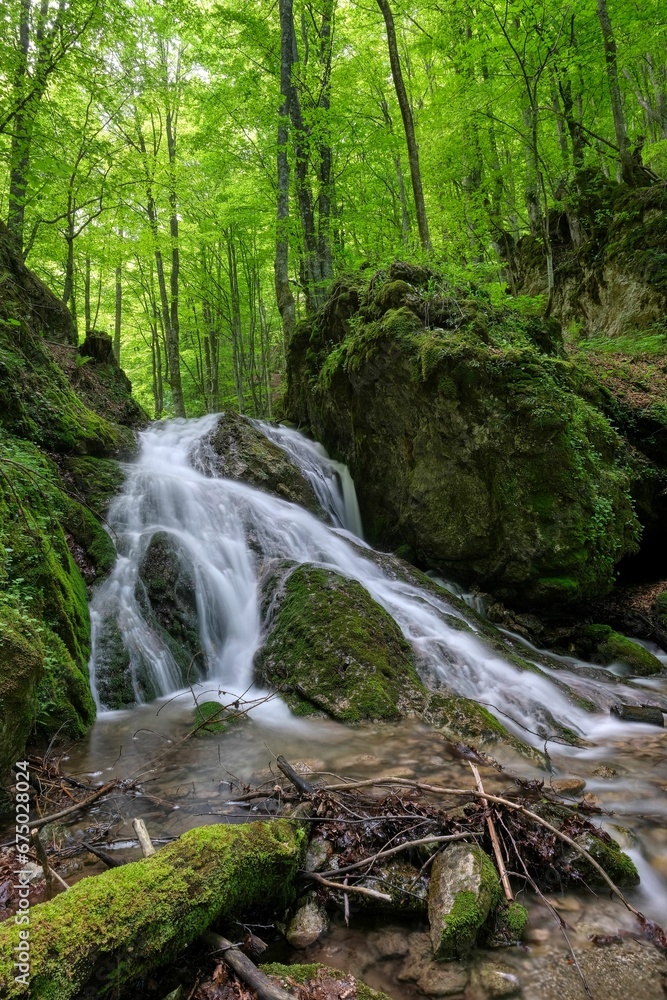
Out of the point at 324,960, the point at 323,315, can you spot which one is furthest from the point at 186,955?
the point at 323,315

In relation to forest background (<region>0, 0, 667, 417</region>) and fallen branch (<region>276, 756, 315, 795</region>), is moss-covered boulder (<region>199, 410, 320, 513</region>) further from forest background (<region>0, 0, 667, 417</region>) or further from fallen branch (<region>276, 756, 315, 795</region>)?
fallen branch (<region>276, 756, 315, 795</region>)

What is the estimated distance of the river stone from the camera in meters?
2.20

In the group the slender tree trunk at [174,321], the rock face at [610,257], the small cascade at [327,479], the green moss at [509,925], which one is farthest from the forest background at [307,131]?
the green moss at [509,925]

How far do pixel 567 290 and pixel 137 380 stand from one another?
75.2 feet

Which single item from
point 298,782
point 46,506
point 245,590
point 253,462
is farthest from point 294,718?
point 253,462

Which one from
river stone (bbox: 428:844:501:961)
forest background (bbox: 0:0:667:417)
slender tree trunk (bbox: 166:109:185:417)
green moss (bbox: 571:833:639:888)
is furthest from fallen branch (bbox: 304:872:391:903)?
slender tree trunk (bbox: 166:109:185:417)

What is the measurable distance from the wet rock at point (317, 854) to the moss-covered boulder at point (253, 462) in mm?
7277

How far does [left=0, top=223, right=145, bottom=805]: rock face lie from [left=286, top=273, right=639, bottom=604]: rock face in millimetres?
4924

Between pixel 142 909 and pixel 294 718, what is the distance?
3.14 meters

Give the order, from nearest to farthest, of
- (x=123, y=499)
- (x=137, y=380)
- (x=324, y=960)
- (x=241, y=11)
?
(x=324, y=960) → (x=123, y=499) → (x=241, y=11) → (x=137, y=380)

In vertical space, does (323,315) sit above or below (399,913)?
above

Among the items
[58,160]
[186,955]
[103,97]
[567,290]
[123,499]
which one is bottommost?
[186,955]

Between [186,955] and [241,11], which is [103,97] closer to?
[241,11]

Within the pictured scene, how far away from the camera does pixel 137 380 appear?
1131 inches
